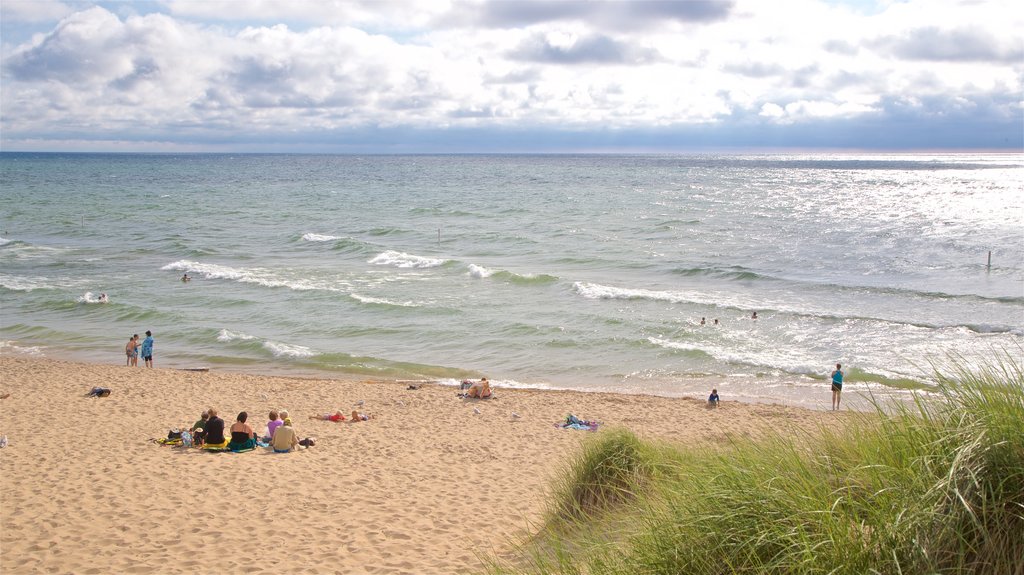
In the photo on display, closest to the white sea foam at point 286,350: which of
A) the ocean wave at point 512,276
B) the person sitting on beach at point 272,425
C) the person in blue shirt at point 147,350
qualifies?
the person in blue shirt at point 147,350

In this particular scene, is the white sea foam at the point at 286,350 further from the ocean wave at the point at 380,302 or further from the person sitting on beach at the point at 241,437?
the person sitting on beach at the point at 241,437

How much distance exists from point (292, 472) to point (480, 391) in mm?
6476

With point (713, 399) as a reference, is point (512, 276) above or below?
above

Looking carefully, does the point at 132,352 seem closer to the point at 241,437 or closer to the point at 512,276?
the point at 241,437

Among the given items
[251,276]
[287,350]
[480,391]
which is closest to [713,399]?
[480,391]

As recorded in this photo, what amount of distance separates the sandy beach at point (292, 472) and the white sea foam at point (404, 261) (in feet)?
54.9

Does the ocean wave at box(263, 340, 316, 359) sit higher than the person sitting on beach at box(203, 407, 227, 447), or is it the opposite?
the person sitting on beach at box(203, 407, 227, 447)

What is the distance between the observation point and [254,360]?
21250 mm

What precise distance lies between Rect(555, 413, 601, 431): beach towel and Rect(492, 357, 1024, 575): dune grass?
995 cm

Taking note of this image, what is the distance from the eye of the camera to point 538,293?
95.9 feet

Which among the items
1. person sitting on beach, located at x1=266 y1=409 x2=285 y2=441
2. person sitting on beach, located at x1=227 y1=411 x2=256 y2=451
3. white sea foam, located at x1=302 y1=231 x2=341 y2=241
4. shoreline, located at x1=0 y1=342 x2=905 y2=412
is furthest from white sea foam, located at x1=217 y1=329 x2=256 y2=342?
→ white sea foam, located at x1=302 y1=231 x2=341 y2=241

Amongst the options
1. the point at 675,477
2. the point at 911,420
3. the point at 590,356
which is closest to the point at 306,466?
the point at 675,477

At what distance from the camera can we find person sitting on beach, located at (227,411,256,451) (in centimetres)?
1247

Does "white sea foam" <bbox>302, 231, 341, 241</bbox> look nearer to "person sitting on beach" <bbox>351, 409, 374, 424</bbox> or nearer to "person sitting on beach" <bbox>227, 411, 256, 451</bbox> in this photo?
"person sitting on beach" <bbox>351, 409, 374, 424</bbox>
